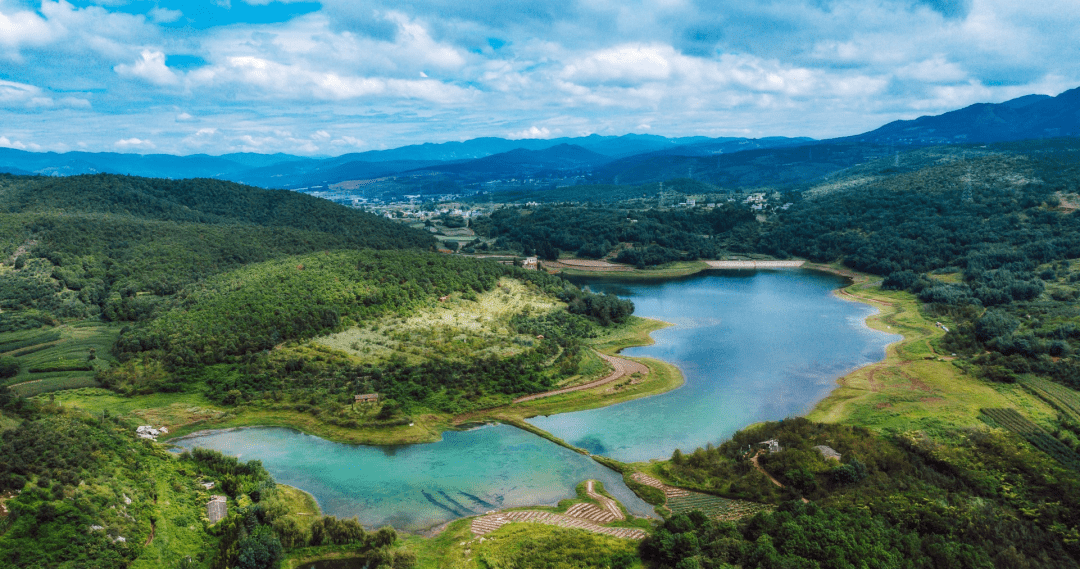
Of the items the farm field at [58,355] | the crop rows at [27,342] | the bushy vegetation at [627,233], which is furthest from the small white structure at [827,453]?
the bushy vegetation at [627,233]

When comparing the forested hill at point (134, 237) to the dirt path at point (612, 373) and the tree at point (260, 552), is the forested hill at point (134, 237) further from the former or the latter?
the tree at point (260, 552)

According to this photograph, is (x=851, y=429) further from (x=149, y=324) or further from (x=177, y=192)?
(x=177, y=192)

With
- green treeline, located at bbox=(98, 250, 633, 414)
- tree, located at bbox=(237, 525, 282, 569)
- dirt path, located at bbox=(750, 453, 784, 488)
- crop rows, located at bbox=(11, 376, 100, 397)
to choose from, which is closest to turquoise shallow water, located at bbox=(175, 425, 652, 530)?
green treeline, located at bbox=(98, 250, 633, 414)

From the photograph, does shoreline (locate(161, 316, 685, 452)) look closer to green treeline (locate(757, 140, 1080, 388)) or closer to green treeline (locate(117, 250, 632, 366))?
green treeline (locate(117, 250, 632, 366))

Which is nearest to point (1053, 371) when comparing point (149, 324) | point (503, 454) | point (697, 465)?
point (697, 465)

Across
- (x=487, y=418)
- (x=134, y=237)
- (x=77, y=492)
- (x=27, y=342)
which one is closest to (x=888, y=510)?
(x=487, y=418)

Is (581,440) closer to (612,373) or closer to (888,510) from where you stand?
(612,373)
